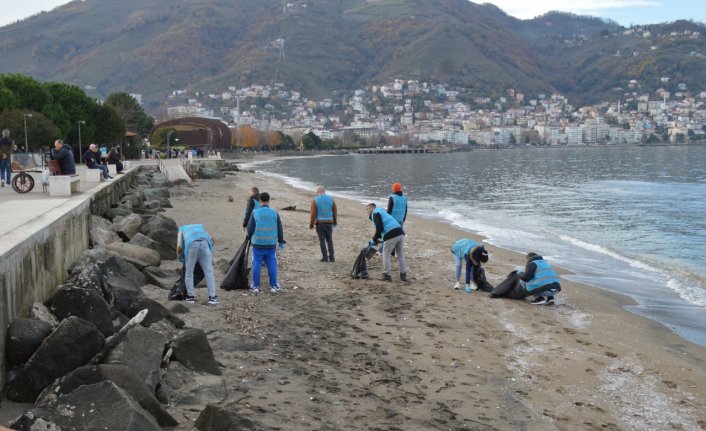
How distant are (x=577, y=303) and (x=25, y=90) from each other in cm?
4088

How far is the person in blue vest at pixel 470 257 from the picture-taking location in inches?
434

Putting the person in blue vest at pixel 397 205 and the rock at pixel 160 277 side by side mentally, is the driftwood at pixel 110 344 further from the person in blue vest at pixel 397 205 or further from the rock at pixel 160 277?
the person in blue vest at pixel 397 205

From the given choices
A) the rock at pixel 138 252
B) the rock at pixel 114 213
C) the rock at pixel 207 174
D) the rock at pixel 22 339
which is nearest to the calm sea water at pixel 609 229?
the rock at pixel 138 252

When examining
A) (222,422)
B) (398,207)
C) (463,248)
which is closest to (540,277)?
(463,248)

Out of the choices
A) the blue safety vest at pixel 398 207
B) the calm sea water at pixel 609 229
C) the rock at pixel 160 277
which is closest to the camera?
the rock at pixel 160 277

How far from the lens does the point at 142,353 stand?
17.8 ft

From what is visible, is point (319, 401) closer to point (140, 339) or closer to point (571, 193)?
point (140, 339)

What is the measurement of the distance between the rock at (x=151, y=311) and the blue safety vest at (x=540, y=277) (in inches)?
243

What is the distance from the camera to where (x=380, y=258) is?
1401 centimetres

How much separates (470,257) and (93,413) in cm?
778

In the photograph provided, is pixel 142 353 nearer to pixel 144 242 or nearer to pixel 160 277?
pixel 160 277

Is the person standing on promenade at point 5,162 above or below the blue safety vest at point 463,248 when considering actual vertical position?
above

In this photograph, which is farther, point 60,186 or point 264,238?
point 60,186

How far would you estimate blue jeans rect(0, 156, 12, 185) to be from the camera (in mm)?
16844
